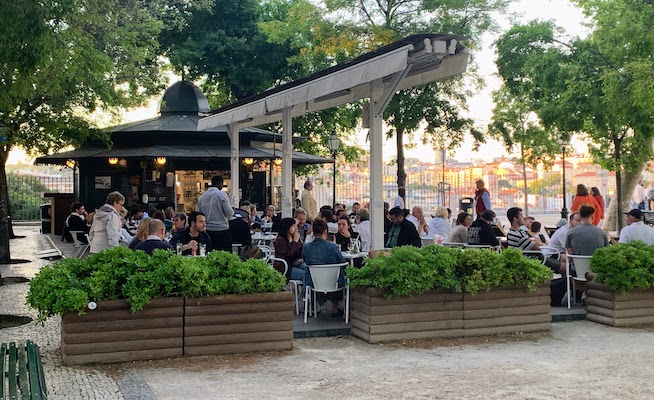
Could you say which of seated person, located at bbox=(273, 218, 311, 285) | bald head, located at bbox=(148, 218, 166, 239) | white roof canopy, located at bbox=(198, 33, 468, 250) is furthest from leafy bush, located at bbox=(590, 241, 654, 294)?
bald head, located at bbox=(148, 218, 166, 239)

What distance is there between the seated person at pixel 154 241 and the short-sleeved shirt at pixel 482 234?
4.74m

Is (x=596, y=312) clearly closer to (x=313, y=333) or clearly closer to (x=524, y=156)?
Result: (x=313, y=333)

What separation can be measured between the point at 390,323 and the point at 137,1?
15290 millimetres

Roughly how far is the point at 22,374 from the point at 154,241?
3266 millimetres

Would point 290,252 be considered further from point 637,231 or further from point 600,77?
point 600,77

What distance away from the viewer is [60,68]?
43.3 feet

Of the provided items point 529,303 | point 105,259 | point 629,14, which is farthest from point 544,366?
point 629,14

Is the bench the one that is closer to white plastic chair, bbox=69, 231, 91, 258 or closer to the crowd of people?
the crowd of people

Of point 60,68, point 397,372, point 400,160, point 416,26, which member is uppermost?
point 416,26

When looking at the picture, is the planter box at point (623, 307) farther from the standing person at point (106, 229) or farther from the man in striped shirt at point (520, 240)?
the standing person at point (106, 229)

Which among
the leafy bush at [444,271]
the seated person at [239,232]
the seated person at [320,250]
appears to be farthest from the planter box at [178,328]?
the seated person at [239,232]

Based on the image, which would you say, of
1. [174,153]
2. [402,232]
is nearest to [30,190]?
[174,153]

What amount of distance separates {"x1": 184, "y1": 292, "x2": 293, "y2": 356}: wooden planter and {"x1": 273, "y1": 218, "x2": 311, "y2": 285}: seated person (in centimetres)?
209

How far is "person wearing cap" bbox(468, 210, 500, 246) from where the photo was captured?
11117 mm
